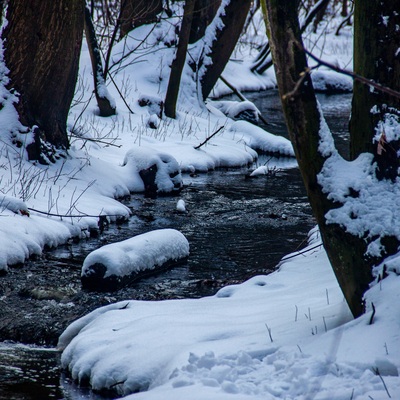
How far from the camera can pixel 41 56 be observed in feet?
31.5

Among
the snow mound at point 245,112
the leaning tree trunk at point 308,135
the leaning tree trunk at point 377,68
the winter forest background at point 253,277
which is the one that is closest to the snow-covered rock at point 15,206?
the winter forest background at point 253,277

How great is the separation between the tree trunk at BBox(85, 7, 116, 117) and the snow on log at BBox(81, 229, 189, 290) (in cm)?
718

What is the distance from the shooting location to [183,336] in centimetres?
438

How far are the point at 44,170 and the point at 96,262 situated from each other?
342cm

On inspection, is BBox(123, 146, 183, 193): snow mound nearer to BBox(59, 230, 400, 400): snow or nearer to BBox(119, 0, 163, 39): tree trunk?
BBox(59, 230, 400, 400): snow

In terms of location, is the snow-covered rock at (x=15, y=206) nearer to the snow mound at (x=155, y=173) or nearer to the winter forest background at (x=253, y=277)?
the winter forest background at (x=253, y=277)

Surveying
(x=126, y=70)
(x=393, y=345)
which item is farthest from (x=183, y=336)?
(x=126, y=70)

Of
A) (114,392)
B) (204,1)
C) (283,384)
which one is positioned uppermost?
(204,1)

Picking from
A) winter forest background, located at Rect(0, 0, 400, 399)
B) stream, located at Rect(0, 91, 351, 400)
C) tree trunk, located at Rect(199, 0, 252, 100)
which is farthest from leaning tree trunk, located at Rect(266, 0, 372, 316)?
tree trunk, located at Rect(199, 0, 252, 100)

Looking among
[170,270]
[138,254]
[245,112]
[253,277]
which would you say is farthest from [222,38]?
[253,277]

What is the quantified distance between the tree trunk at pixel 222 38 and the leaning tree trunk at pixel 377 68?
1291cm

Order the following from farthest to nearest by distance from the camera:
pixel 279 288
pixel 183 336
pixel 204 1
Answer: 1. pixel 204 1
2. pixel 279 288
3. pixel 183 336

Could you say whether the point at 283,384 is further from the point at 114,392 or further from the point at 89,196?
the point at 89,196

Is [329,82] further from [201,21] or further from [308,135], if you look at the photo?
[308,135]
